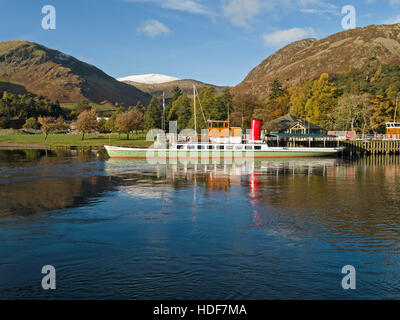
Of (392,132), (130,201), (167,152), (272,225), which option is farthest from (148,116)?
(272,225)

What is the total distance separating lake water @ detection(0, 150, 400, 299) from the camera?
1315 centimetres

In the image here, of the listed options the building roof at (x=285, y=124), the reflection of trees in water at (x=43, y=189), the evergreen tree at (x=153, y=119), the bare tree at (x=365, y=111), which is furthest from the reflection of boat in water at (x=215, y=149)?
the evergreen tree at (x=153, y=119)

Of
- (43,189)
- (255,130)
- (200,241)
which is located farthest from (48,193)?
(255,130)

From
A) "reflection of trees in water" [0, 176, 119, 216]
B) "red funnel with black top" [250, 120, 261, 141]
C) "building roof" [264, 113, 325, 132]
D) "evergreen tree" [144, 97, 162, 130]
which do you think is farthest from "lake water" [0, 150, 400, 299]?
"evergreen tree" [144, 97, 162, 130]

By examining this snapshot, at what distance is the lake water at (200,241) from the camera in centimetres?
1315

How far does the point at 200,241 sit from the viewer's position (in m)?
18.4

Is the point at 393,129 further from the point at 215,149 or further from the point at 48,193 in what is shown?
the point at 48,193

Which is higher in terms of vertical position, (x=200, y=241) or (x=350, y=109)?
(x=350, y=109)

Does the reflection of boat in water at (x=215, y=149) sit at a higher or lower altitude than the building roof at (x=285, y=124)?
lower

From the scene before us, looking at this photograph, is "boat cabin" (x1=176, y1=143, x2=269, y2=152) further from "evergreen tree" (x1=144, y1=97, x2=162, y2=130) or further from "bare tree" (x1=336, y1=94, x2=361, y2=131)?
"evergreen tree" (x1=144, y1=97, x2=162, y2=130)

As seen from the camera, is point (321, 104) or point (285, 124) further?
point (321, 104)

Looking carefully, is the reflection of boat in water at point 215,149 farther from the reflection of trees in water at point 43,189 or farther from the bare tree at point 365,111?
the bare tree at point 365,111
